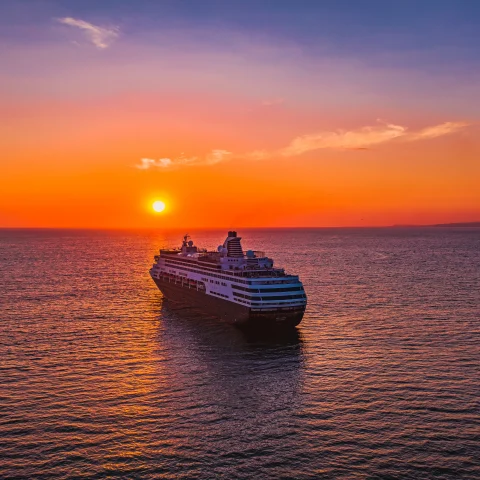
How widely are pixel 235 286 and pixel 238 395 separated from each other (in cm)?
3306

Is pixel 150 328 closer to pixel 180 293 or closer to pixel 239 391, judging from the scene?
pixel 180 293

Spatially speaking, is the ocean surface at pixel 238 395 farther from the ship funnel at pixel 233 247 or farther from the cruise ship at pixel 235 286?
the ship funnel at pixel 233 247

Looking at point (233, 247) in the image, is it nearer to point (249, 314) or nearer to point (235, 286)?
point (235, 286)

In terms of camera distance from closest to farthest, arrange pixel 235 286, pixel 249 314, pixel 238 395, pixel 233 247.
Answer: pixel 238 395 → pixel 249 314 → pixel 235 286 → pixel 233 247

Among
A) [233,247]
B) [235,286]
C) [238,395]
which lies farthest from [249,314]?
[238,395]

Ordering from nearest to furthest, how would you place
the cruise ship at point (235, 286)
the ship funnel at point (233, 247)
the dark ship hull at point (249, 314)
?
the dark ship hull at point (249, 314) → the cruise ship at point (235, 286) → the ship funnel at point (233, 247)

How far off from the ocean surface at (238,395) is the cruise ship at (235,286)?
3.31m

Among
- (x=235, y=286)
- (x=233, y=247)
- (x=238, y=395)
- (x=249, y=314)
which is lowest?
(x=238, y=395)

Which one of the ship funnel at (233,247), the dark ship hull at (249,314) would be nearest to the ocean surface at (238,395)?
the dark ship hull at (249,314)

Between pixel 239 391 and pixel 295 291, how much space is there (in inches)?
1111

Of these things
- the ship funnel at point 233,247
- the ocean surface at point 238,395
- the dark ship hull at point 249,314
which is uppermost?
the ship funnel at point 233,247

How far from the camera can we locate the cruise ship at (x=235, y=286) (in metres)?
74.6

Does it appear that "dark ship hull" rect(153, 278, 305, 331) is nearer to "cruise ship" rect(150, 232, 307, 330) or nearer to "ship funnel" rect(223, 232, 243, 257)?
"cruise ship" rect(150, 232, 307, 330)

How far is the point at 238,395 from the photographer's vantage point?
4872 centimetres
